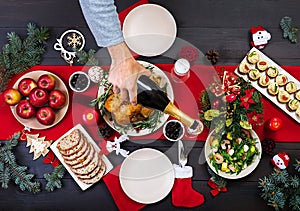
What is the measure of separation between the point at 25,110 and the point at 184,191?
748 mm

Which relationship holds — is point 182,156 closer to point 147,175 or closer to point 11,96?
point 147,175

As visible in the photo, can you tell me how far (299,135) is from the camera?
5.33 ft

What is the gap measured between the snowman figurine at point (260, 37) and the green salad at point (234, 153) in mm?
387

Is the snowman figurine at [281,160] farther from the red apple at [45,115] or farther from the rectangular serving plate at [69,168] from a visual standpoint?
the red apple at [45,115]

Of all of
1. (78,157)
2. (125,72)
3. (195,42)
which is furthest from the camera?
(195,42)

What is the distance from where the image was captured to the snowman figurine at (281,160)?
5.19ft

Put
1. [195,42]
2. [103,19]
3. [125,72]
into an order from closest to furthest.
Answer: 1. [103,19]
2. [125,72]
3. [195,42]

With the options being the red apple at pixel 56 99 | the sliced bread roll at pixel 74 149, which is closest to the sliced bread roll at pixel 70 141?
the sliced bread roll at pixel 74 149

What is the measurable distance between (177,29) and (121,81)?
0.50m

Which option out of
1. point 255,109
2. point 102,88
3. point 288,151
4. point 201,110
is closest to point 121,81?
point 102,88

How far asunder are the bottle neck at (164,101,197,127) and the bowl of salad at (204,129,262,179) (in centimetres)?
9

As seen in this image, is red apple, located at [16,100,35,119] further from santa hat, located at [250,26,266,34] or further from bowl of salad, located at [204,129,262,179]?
santa hat, located at [250,26,266,34]

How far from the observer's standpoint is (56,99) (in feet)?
5.14

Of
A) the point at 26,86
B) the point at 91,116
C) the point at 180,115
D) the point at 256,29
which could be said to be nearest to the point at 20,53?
the point at 26,86
